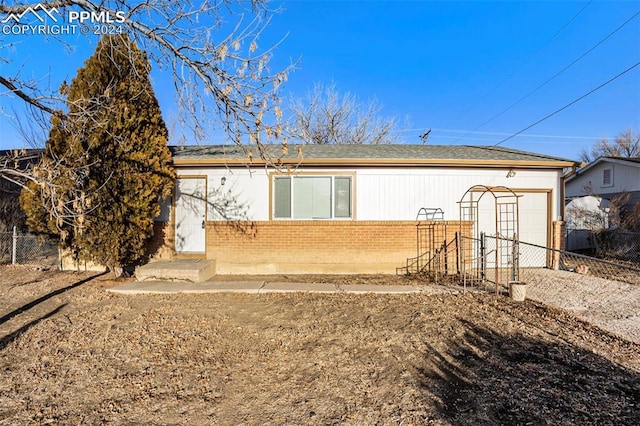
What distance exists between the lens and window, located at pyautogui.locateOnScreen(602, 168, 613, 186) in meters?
17.5

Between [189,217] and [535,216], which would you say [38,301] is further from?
[535,216]

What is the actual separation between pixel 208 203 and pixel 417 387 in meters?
6.87

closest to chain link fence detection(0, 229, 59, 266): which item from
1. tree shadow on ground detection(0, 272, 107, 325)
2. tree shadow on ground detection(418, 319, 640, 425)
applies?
tree shadow on ground detection(0, 272, 107, 325)

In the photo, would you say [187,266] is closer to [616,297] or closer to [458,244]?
[458,244]

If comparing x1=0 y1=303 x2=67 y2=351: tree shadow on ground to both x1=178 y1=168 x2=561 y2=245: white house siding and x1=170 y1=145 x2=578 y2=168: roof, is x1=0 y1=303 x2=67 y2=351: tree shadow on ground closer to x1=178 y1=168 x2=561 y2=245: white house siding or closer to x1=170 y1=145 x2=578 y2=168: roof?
x1=178 y1=168 x2=561 y2=245: white house siding

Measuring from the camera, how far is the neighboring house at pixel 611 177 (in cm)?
1573

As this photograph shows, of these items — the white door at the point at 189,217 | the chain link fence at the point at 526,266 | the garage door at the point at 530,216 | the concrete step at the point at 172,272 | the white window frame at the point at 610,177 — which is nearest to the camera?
the concrete step at the point at 172,272

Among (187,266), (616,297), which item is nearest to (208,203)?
(187,266)

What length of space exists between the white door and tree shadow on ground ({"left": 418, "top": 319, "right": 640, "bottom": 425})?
21.5 feet

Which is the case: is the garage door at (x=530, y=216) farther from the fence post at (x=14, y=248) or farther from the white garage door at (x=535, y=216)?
the fence post at (x=14, y=248)

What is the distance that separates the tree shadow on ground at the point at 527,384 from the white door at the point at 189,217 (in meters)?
6.55

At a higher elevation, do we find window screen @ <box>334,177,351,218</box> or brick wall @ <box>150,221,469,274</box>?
window screen @ <box>334,177,351,218</box>

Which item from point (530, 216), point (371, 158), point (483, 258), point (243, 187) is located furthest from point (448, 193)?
point (243, 187)

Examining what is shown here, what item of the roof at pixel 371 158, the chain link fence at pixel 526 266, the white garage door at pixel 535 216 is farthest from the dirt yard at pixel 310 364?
the white garage door at pixel 535 216
